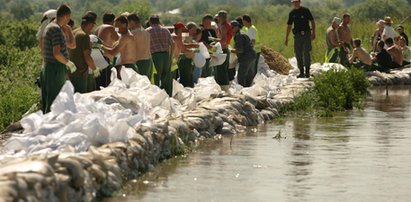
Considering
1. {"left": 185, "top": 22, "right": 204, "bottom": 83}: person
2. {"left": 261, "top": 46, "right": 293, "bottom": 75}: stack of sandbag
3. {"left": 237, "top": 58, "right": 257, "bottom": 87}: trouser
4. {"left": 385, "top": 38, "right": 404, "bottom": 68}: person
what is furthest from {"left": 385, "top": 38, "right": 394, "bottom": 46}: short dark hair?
{"left": 185, "top": 22, "right": 204, "bottom": 83}: person

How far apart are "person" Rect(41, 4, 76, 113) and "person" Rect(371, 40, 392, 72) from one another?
1645cm

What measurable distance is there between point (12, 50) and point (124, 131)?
51.8 ft

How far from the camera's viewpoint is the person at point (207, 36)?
916 inches

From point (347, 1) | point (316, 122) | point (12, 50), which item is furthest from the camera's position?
point (347, 1)

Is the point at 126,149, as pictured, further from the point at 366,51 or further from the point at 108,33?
the point at 366,51

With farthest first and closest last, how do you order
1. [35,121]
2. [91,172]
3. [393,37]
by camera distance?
[393,37] < [35,121] < [91,172]

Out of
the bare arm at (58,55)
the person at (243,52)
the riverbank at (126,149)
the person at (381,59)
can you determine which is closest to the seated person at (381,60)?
the person at (381,59)

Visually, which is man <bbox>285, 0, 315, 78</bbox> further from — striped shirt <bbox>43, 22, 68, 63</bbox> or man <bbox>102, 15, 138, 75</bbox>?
striped shirt <bbox>43, 22, 68, 63</bbox>

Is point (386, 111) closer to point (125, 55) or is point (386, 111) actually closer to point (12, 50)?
point (125, 55)

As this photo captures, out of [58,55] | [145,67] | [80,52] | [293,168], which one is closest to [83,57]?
[80,52]

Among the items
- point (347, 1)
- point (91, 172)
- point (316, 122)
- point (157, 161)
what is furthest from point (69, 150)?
point (347, 1)

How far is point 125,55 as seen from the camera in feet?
61.2

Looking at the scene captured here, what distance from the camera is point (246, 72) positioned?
24.1m

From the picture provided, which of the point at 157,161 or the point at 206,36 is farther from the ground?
the point at 206,36
